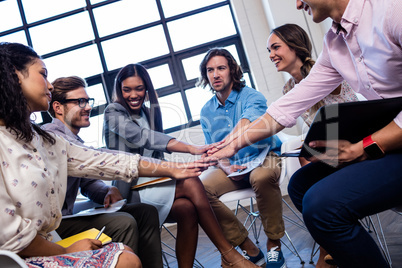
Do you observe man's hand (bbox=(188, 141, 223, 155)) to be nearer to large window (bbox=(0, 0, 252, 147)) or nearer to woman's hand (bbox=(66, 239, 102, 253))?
woman's hand (bbox=(66, 239, 102, 253))

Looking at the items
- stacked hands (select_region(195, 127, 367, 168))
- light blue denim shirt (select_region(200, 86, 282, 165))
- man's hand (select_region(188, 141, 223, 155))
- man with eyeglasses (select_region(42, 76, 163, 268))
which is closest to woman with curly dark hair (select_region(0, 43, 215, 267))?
man with eyeglasses (select_region(42, 76, 163, 268))

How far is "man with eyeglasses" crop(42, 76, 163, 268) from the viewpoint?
5.71 ft

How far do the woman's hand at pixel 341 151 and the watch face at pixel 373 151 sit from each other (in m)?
0.02

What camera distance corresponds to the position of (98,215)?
5.92 ft

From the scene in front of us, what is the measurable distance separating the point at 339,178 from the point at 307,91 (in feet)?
1.97

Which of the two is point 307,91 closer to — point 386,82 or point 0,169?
point 386,82

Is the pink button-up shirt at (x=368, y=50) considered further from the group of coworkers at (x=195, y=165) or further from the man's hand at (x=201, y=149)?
the man's hand at (x=201, y=149)

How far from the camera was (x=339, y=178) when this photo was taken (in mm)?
1268

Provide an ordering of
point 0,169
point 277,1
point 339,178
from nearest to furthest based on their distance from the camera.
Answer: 1. point 0,169
2. point 339,178
3. point 277,1

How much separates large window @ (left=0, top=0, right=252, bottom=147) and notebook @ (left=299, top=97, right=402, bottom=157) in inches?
162

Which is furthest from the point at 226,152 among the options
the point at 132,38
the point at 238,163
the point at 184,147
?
the point at 132,38

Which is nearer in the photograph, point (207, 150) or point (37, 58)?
point (37, 58)

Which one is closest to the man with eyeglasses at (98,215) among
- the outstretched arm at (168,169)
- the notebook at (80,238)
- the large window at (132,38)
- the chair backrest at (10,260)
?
the outstretched arm at (168,169)

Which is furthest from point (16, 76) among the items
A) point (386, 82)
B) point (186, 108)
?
point (186, 108)
